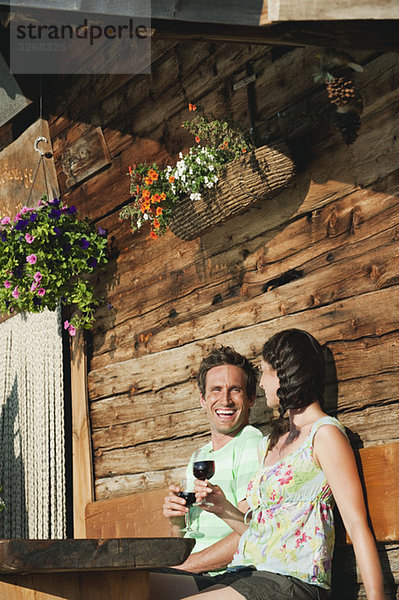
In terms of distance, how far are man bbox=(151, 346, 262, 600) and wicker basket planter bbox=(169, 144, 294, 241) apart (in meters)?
0.68

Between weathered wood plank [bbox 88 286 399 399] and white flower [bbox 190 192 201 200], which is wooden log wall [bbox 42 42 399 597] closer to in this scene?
weathered wood plank [bbox 88 286 399 399]

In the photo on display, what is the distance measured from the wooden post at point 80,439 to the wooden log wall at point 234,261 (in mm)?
59

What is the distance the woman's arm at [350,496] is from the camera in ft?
9.46

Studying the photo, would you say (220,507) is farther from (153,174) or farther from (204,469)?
(153,174)

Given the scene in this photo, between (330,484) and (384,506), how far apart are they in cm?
33

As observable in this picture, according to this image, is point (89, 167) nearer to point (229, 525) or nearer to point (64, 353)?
point (64, 353)

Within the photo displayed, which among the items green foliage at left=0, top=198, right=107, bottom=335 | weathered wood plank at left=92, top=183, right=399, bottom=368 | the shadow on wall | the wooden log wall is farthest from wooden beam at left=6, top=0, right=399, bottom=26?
the shadow on wall

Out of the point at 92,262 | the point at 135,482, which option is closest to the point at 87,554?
the point at 135,482

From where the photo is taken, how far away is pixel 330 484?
311cm

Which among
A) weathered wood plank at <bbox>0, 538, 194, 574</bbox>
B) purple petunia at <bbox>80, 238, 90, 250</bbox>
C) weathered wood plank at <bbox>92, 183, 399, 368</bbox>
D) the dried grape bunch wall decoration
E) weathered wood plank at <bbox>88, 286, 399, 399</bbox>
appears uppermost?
purple petunia at <bbox>80, 238, 90, 250</bbox>

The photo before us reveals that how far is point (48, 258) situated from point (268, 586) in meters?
2.79

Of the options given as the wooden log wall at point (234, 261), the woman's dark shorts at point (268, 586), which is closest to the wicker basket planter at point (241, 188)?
the wooden log wall at point (234, 261)

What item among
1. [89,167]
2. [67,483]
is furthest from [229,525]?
[89,167]

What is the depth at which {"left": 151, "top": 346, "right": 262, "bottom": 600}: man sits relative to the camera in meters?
3.54
